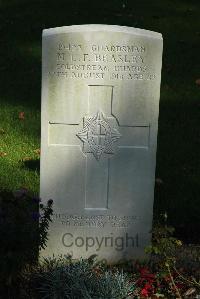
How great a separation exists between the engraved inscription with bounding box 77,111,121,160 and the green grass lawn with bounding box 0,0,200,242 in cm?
112

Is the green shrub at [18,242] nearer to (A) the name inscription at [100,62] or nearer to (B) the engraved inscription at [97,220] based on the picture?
(B) the engraved inscription at [97,220]

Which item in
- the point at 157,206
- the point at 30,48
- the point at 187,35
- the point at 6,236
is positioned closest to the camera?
the point at 6,236

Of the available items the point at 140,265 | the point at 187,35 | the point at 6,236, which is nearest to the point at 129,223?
the point at 140,265

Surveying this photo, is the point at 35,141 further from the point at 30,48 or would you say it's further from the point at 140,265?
the point at 30,48

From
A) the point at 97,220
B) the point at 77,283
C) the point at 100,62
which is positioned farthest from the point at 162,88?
the point at 77,283

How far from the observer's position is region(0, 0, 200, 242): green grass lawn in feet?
18.6

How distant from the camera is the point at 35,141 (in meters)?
6.60

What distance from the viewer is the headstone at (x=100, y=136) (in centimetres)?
407

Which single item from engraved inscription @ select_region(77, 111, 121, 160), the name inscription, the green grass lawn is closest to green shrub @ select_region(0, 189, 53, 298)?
engraved inscription @ select_region(77, 111, 121, 160)

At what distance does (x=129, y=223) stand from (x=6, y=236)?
0.92 m

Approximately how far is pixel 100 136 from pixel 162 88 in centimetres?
421

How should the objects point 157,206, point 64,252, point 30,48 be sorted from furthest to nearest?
point 30,48, point 157,206, point 64,252

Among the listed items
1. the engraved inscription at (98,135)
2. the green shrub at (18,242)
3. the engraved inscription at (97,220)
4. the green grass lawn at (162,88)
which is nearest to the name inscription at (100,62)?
the engraved inscription at (98,135)

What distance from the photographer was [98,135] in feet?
13.9
